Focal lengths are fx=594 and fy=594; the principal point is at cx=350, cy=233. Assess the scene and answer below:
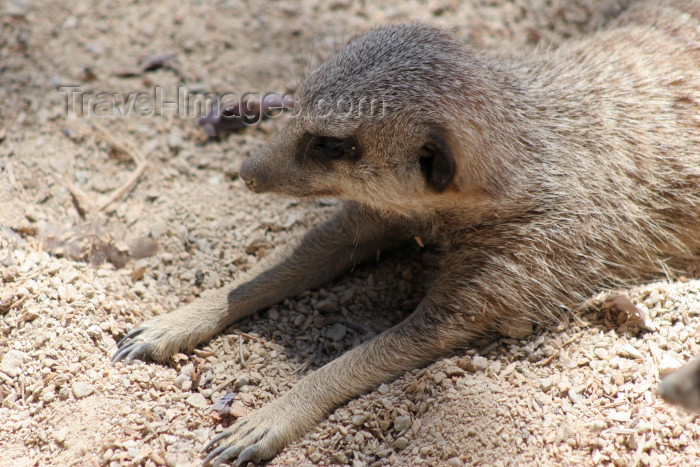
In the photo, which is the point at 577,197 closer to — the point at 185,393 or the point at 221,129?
the point at 185,393

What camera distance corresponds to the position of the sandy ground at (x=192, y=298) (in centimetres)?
220

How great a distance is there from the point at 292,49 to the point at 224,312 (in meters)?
2.03

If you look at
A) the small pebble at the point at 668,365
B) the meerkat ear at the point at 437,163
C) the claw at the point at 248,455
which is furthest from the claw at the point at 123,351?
the small pebble at the point at 668,365

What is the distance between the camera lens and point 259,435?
7.47 ft

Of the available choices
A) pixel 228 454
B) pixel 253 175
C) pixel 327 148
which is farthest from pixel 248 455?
pixel 327 148

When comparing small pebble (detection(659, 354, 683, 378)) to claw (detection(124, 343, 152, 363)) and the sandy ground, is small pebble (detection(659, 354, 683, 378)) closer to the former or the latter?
the sandy ground

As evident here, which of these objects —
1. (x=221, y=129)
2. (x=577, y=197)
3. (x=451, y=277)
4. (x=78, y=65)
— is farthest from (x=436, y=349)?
(x=78, y=65)

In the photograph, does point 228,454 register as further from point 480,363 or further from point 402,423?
point 480,363

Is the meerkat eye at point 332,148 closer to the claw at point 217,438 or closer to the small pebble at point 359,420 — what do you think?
the small pebble at point 359,420

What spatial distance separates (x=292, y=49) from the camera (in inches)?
157

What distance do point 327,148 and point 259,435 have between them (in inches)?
45.4

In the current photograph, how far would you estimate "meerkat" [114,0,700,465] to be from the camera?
2.32 metres

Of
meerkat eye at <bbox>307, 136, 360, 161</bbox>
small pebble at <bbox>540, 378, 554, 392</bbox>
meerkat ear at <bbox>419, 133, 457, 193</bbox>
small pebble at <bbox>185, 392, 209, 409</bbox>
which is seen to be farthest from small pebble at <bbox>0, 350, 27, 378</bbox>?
small pebble at <bbox>540, 378, 554, 392</bbox>

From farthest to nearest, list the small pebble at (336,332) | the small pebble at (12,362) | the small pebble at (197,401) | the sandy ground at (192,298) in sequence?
1. the small pebble at (336,332)
2. the small pebble at (197,401)
3. the small pebble at (12,362)
4. the sandy ground at (192,298)
